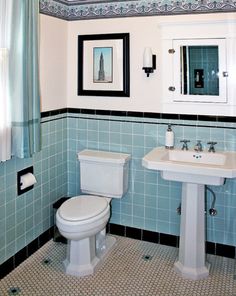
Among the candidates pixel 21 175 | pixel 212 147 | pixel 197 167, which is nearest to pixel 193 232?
pixel 197 167

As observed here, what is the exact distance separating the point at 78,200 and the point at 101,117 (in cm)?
78

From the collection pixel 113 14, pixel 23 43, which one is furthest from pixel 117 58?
pixel 23 43

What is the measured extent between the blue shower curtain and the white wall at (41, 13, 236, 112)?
1.39ft

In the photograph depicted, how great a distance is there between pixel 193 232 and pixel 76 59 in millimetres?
1782

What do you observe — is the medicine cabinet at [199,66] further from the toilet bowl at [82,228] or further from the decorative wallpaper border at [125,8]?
the toilet bowl at [82,228]

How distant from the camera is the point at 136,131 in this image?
3.07 m

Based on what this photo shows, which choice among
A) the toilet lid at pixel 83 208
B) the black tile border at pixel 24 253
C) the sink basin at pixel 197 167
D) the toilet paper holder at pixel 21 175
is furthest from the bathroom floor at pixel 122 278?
the sink basin at pixel 197 167

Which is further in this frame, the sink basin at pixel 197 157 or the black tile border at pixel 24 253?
the sink basin at pixel 197 157

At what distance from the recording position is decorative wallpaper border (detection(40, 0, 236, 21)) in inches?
107

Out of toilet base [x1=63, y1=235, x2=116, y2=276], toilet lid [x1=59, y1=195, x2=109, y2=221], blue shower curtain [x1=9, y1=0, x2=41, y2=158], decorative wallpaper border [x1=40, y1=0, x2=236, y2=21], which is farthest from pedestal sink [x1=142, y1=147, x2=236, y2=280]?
decorative wallpaper border [x1=40, y1=0, x2=236, y2=21]

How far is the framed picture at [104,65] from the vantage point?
3045 millimetres

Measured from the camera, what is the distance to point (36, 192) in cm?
292

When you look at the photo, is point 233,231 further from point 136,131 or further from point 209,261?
point 136,131

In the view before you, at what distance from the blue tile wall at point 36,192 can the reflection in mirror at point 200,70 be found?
1.15m
